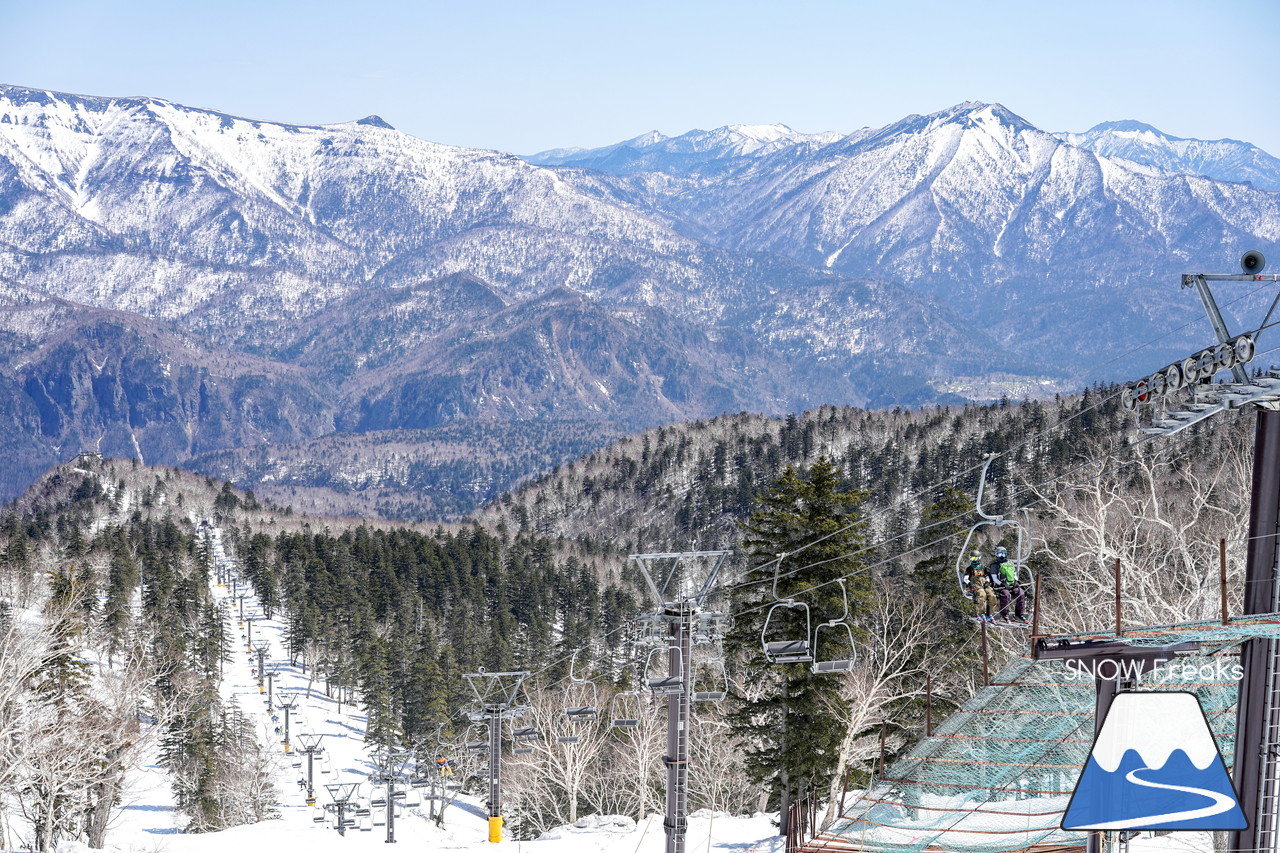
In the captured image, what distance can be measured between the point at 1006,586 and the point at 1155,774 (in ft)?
19.3

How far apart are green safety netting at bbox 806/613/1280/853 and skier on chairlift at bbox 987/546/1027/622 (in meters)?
2.59

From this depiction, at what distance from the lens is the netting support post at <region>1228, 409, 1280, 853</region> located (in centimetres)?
1758

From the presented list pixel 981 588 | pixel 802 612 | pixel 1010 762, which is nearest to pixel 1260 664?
pixel 981 588

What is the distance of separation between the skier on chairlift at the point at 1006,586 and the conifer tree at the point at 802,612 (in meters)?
16.1

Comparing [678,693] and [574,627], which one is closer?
[678,693]

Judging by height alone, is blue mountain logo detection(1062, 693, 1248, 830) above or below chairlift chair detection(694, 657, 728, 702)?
above

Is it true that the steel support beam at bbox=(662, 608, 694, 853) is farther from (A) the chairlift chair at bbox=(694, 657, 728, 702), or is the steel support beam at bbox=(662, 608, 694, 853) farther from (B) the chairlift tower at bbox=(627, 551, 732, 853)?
(A) the chairlift chair at bbox=(694, 657, 728, 702)

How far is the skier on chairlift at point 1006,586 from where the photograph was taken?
23.5 m

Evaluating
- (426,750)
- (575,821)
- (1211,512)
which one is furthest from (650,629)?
(426,750)

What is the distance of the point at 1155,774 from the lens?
18.2m

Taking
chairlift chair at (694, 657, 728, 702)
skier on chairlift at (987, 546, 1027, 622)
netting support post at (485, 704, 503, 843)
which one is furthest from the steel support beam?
netting support post at (485, 704, 503, 843)

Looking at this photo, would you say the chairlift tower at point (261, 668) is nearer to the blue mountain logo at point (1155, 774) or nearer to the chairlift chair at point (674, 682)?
the chairlift chair at point (674, 682)

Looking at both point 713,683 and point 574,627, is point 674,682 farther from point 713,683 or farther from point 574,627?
point 574,627

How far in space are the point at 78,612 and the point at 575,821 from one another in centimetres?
3203
